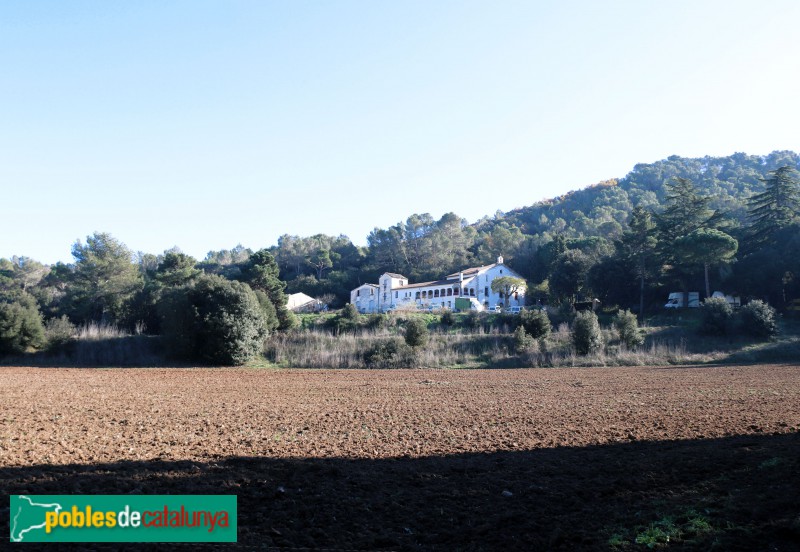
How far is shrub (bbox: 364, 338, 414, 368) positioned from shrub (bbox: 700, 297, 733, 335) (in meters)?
23.0

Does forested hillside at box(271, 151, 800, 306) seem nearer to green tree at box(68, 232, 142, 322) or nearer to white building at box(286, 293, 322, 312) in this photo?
white building at box(286, 293, 322, 312)

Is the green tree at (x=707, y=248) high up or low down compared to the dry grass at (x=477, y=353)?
up

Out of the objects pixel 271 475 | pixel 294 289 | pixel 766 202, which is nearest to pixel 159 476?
pixel 271 475

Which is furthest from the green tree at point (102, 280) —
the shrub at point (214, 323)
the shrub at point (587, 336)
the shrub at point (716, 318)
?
the shrub at point (716, 318)

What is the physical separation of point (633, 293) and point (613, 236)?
2823 cm

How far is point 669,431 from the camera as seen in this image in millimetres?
11180

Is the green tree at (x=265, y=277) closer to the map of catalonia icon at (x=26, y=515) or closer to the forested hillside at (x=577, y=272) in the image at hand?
the forested hillside at (x=577, y=272)

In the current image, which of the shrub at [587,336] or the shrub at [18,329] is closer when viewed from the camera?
the shrub at [587,336]

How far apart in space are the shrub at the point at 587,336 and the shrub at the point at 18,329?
39073 millimetres

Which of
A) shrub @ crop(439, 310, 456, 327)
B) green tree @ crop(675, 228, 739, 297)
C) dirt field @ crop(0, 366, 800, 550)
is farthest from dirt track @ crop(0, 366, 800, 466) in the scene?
green tree @ crop(675, 228, 739, 297)

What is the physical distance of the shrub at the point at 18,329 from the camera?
121 feet

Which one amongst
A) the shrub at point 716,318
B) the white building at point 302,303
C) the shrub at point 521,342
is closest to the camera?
the shrub at point 521,342

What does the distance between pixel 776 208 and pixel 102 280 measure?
70957 mm

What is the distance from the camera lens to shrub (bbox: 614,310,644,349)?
36869 millimetres
